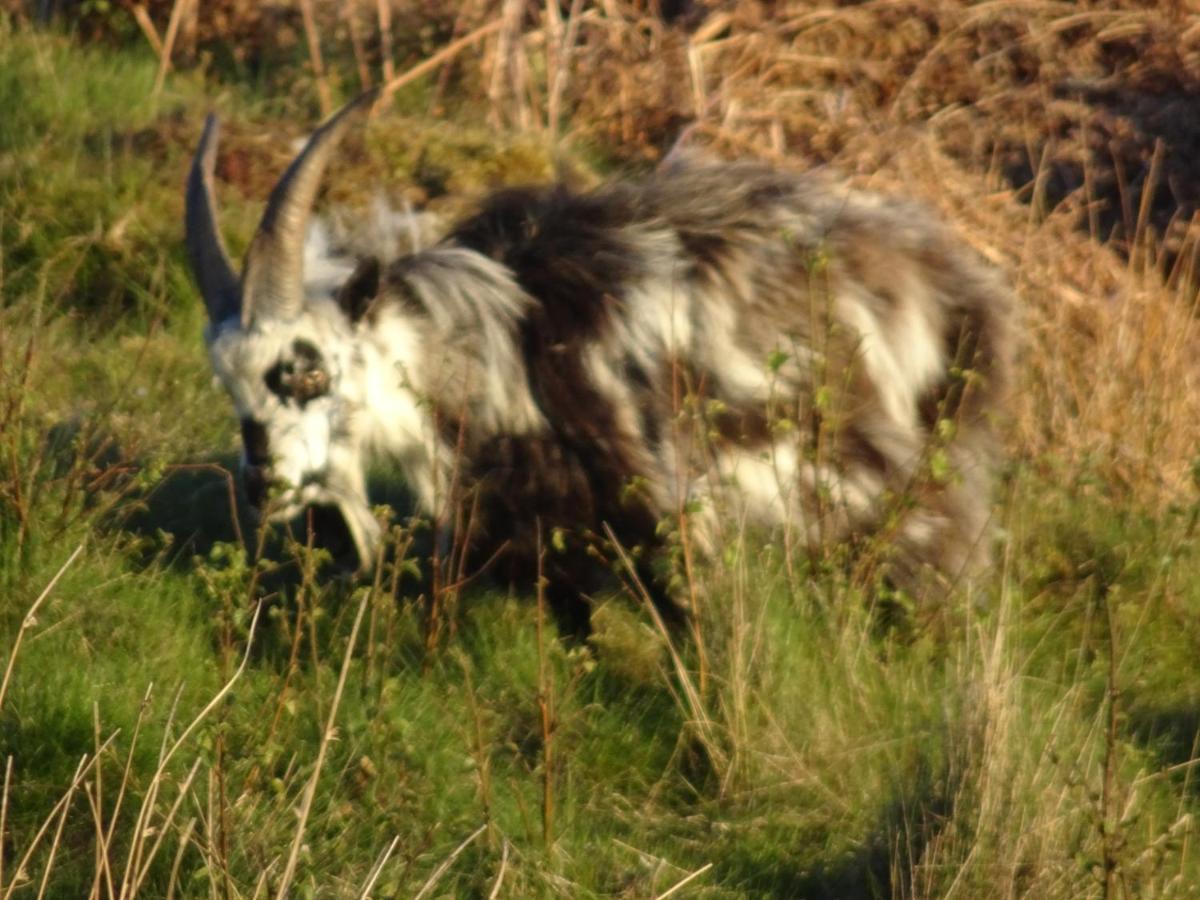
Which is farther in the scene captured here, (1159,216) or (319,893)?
(1159,216)

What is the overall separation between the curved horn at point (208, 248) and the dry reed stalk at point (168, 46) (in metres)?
4.17

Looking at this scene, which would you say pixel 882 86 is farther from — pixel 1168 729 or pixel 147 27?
pixel 1168 729

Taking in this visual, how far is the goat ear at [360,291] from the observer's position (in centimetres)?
573

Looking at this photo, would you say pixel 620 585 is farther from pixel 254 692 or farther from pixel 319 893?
pixel 319 893

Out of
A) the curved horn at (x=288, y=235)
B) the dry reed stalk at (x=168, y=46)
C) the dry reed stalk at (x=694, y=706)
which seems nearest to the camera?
the dry reed stalk at (x=694, y=706)

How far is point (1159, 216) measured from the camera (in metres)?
10.1

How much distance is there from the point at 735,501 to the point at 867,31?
6.21 m

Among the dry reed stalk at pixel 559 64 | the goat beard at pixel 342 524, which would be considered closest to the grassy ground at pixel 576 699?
the goat beard at pixel 342 524

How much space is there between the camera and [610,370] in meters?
5.80

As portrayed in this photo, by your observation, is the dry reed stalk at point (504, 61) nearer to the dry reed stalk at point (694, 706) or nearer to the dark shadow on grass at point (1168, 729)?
the dry reed stalk at point (694, 706)

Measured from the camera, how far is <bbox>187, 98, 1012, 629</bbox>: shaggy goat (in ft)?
18.7

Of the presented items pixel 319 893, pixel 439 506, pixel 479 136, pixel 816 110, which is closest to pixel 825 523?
pixel 439 506

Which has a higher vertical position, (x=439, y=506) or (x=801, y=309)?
(x=801, y=309)

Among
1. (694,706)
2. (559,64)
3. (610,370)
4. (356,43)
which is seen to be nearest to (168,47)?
(356,43)
